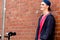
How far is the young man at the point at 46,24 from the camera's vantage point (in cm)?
341

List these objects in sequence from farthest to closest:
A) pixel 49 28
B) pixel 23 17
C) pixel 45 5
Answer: pixel 23 17
pixel 45 5
pixel 49 28

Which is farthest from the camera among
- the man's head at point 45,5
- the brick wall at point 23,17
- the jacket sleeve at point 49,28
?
the brick wall at point 23,17

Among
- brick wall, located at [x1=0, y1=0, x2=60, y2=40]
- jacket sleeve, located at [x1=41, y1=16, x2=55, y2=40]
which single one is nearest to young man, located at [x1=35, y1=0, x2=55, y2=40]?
jacket sleeve, located at [x1=41, y1=16, x2=55, y2=40]

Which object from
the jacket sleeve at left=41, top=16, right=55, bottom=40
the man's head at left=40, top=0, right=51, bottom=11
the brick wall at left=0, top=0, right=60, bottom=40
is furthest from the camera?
the brick wall at left=0, top=0, right=60, bottom=40

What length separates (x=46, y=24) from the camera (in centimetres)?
346

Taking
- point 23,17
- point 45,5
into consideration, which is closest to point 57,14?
point 45,5

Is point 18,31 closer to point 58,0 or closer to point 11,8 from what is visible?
point 11,8

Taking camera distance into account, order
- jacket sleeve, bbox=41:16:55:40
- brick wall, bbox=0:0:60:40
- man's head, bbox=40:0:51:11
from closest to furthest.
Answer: jacket sleeve, bbox=41:16:55:40
man's head, bbox=40:0:51:11
brick wall, bbox=0:0:60:40

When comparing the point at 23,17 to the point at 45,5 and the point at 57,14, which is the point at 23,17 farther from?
the point at 57,14

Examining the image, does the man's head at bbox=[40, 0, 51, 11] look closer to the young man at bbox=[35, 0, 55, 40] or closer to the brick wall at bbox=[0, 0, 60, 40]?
the young man at bbox=[35, 0, 55, 40]

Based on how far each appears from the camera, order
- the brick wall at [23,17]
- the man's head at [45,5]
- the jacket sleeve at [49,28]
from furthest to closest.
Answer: the brick wall at [23,17] → the man's head at [45,5] → the jacket sleeve at [49,28]

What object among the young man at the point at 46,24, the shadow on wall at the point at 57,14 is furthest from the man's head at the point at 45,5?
the shadow on wall at the point at 57,14

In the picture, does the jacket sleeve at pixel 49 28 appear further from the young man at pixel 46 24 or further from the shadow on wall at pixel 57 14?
the shadow on wall at pixel 57 14

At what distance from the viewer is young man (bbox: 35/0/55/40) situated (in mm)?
3412
